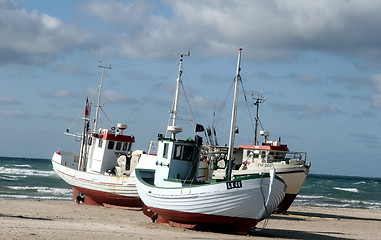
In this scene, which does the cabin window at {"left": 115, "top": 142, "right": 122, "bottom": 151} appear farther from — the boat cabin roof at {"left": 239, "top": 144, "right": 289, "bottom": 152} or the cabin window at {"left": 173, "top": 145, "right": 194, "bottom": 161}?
the cabin window at {"left": 173, "top": 145, "right": 194, "bottom": 161}

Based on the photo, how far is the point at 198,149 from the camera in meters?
23.9

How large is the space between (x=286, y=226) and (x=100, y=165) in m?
13.0

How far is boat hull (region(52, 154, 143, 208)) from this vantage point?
3177 cm

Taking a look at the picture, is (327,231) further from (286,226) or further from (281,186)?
(281,186)

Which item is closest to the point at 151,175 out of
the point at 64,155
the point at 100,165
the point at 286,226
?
the point at 286,226

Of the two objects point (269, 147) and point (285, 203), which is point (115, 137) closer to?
point (269, 147)

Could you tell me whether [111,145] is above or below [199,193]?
above

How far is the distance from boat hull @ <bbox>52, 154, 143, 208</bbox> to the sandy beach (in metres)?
0.63

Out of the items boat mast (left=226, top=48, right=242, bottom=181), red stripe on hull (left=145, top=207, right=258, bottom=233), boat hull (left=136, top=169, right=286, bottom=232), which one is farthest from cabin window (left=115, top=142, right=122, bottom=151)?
boat mast (left=226, top=48, right=242, bottom=181)

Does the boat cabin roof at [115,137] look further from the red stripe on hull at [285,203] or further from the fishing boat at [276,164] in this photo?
the red stripe on hull at [285,203]

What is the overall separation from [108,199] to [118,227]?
37.9ft

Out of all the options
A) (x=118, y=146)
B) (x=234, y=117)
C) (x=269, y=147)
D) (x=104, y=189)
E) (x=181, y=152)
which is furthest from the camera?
(x=269, y=147)

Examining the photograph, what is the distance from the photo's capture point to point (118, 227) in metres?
22.1

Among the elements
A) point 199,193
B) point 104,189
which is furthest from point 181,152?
point 104,189
